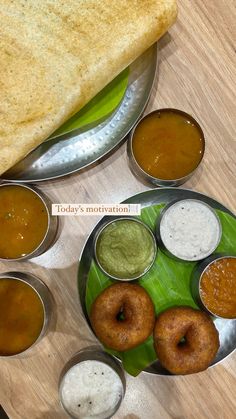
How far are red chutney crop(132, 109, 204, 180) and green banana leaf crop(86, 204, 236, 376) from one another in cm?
15

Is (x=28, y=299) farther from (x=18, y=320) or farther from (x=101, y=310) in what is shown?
(x=101, y=310)

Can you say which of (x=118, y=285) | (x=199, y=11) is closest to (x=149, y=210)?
(x=118, y=285)

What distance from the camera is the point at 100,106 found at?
1.41 meters

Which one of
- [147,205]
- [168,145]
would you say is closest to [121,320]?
[147,205]

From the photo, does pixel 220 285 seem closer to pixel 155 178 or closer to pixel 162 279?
pixel 162 279

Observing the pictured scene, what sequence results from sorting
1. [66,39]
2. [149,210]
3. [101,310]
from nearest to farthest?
1. [66,39]
2. [101,310]
3. [149,210]

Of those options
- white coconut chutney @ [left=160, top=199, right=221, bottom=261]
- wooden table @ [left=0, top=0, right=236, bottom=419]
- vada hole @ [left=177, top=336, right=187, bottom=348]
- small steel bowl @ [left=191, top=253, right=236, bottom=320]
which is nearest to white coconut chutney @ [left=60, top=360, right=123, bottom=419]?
wooden table @ [left=0, top=0, right=236, bottom=419]

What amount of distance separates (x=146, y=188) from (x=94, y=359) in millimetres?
640

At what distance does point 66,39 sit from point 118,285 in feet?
2.63

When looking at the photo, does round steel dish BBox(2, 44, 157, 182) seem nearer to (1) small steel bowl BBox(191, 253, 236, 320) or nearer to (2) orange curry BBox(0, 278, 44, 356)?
(2) orange curry BBox(0, 278, 44, 356)

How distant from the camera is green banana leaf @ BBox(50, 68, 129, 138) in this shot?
140cm

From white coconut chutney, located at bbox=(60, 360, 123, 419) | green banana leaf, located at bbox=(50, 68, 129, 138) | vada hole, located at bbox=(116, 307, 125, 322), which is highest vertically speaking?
green banana leaf, located at bbox=(50, 68, 129, 138)

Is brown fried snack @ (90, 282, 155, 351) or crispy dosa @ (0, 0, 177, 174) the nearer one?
crispy dosa @ (0, 0, 177, 174)

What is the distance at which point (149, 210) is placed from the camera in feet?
4.96
